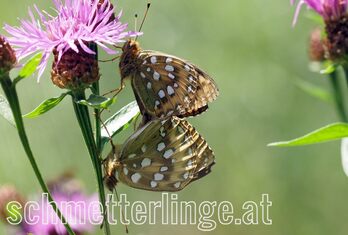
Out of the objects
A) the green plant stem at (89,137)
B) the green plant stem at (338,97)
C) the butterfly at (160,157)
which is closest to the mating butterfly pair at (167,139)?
the butterfly at (160,157)

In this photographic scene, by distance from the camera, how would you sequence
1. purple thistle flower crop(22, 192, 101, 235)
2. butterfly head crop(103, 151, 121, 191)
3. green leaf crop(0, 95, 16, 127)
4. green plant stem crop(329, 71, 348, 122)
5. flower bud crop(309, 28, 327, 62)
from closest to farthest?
green leaf crop(0, 95, 16, 127) → butterfly head crop(103, 151, 121, 191) → purple thistle flower crop(22, 192, 101, 235) → green plant stem crop(329, 71, 348, 122) → flower bud crop(309, 28, 327, 62)

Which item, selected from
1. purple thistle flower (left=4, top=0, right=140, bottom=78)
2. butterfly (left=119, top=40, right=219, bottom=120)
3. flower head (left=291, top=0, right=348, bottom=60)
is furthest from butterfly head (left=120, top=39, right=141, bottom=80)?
flower head (left=291, top=0, right=348, bottom=60)

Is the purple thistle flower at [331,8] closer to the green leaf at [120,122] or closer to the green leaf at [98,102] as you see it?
the green leaf at [120,122]

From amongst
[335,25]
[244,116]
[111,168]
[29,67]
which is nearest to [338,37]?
[335,25]

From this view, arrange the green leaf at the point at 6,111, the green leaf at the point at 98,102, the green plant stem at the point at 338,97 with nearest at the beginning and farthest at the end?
the green leaf at the point at 98,102 → the green leaf at the point at 6,111 → the green plant stem at the point at 338,97

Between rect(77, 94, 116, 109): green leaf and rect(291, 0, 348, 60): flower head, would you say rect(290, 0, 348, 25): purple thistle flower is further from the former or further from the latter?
rect(77, 94, 116, 109): green leaf

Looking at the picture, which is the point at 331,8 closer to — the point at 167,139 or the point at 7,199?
the point at 167,139
